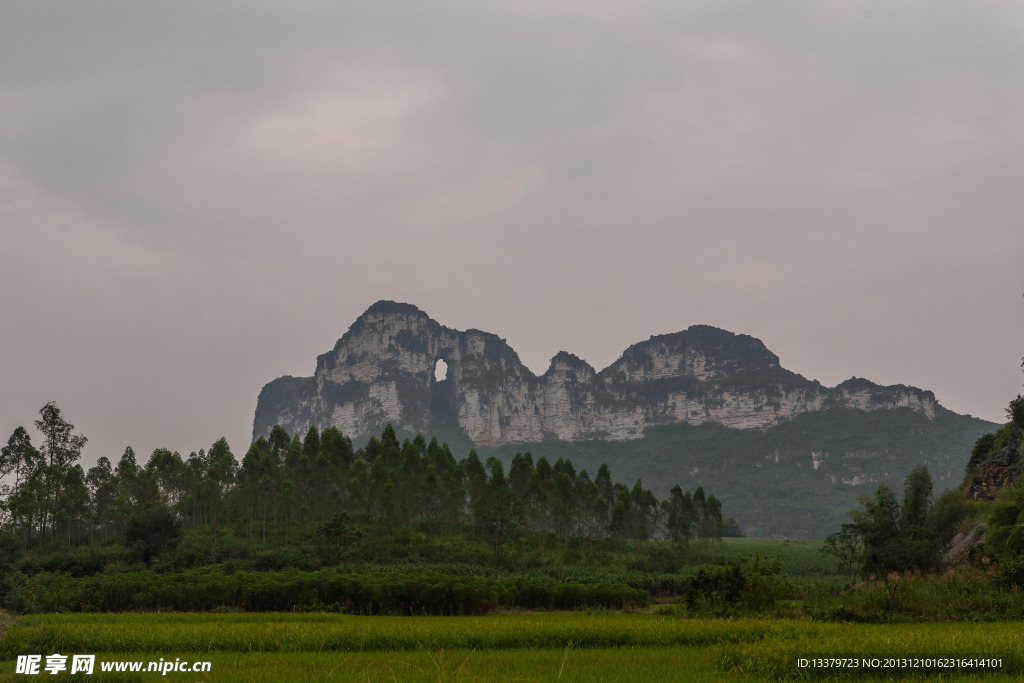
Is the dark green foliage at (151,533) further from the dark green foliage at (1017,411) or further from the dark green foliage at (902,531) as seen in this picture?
the dark green foliage at (1017,411)

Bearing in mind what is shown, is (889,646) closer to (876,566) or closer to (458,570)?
(876,566)

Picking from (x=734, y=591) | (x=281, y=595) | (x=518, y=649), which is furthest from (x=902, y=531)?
(x=518, y=649)

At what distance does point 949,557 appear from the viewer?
5200 centimetres

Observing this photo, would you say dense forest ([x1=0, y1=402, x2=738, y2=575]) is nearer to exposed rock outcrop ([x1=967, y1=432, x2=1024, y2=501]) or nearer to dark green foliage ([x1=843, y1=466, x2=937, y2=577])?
dark green foliage ([x1=843, y1=466, x2=937, y2=577])

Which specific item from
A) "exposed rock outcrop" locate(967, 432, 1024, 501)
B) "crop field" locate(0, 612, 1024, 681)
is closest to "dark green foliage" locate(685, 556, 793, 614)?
"crop field" locate(0, 612, 1024, 681)

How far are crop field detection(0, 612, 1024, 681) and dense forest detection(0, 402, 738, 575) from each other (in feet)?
142

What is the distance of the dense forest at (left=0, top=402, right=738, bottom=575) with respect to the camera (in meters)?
63.7

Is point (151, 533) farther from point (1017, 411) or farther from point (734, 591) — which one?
point (1017, 411)

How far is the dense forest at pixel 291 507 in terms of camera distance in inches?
2506

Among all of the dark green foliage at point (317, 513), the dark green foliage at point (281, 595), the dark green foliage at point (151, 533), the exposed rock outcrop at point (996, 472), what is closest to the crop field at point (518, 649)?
the dark green foliage at point (281, 595)

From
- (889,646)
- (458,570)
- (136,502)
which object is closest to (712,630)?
(889,646)

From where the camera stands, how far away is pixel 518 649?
20.2 m

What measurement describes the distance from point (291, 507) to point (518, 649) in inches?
3052

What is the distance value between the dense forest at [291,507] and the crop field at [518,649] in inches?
1709
